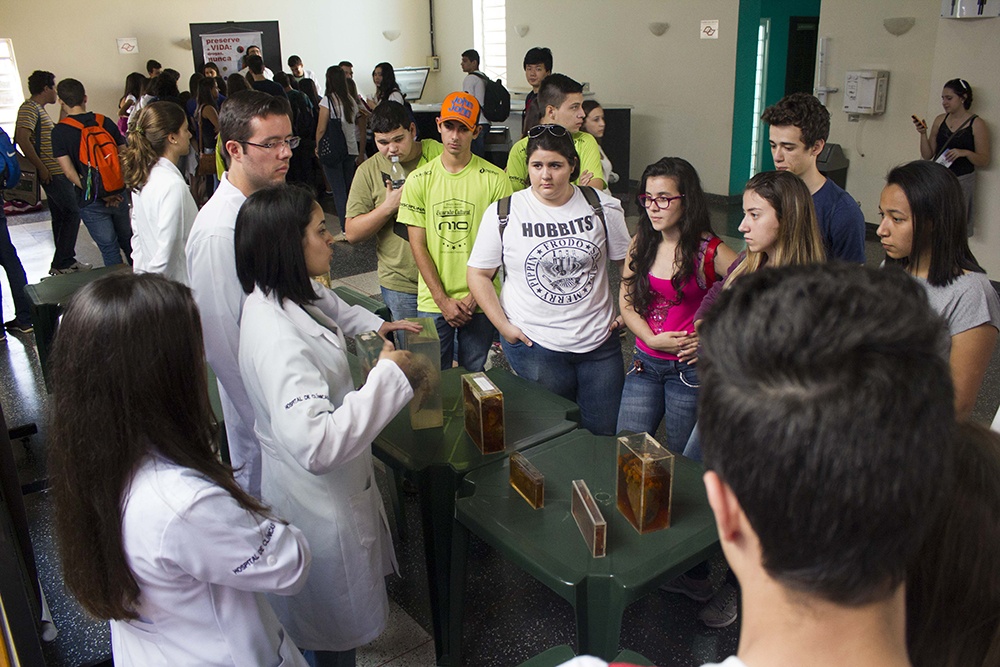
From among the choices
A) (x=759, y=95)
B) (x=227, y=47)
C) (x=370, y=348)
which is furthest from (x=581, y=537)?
(x=227, y=47)

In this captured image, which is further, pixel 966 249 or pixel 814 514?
pixel 966 249

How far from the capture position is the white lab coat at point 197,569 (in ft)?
4.11

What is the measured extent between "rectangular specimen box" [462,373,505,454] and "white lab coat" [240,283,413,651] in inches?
12.8

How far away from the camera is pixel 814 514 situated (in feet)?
2.04

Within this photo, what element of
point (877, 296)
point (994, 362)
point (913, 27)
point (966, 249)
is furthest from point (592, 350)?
point (913, 27)

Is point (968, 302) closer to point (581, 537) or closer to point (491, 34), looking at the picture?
point (581, 537)

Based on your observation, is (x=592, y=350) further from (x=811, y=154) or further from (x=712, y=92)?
(x=712, y=92)

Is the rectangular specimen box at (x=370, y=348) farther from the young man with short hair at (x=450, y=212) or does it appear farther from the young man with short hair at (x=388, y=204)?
the young man with short hair at (x=388, y=204)

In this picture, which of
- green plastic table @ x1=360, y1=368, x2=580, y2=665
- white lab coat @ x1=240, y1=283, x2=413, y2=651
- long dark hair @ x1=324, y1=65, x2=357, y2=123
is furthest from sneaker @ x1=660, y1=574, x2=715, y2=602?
long dark hair @ x1=324, y1=65, x2=357, y2=123

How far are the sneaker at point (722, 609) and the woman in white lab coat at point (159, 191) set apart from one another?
2.19 m

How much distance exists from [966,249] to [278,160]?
2042 millimetres

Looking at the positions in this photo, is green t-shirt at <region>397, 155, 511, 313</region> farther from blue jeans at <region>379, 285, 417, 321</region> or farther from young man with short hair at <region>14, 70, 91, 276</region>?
young man with short hair at <region>14, 70, 91, 276</region>

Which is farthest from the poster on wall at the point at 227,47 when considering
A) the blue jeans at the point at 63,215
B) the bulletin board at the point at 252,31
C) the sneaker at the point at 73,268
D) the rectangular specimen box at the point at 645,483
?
the rectangular specimen box at the point at 645,483

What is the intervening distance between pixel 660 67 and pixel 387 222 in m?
6.64
